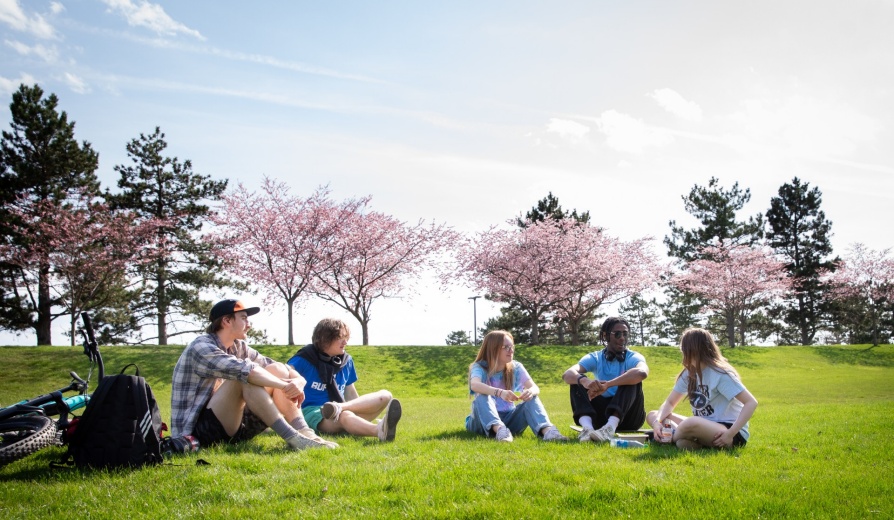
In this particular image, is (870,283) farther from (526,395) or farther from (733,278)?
(526,395)

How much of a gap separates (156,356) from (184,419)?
72.4 feet

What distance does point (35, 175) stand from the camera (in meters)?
32.1

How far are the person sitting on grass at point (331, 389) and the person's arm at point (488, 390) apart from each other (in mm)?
988

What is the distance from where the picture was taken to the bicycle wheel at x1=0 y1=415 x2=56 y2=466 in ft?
18.4

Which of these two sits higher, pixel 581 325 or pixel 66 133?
pixel 66 133

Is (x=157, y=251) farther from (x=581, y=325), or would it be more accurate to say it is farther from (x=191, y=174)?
(x=581, y=325)

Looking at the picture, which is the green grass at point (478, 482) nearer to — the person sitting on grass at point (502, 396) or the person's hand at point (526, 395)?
the person sitting on grass at point (502, 396)

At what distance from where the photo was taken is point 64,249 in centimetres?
3014

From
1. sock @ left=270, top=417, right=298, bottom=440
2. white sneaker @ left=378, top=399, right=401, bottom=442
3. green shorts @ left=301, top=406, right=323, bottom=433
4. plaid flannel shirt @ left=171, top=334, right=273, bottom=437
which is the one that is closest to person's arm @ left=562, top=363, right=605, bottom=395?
white sneaker @ left=378, top=399, right=401, bottom=442

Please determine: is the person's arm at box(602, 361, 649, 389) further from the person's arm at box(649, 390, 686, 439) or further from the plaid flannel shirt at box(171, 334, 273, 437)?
the plaid flannel shirt at box(171, 334, 273, 437)

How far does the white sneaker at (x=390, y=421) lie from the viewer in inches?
265

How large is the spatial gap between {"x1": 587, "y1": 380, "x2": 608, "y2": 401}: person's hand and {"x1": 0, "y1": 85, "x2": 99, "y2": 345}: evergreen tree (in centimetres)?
3164

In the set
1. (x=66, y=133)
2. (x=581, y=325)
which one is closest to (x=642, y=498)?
(x=66, y=133)

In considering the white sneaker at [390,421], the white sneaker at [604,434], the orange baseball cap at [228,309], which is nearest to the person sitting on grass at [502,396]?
the white sneaker at [604,434]
